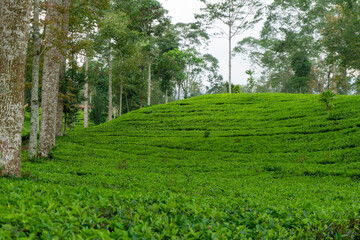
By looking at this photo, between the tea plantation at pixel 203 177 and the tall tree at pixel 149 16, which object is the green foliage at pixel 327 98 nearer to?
the tea plantation at pixel 203 177

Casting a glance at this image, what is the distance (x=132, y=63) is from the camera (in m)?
34.0

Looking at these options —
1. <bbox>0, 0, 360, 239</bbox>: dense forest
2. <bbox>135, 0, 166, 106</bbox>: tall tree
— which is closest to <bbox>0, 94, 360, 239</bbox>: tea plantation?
<bbox>0, 0, 360, 239</bbox>: dense forest

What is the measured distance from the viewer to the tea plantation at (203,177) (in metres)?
2.71

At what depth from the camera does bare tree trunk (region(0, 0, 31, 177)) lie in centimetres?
589

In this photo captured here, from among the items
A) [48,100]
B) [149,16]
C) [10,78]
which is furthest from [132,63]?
[10,78]

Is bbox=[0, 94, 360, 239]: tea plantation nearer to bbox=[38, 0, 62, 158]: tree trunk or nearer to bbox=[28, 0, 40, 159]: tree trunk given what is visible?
bbox=[38, 0, 62, 158]: tree trunk

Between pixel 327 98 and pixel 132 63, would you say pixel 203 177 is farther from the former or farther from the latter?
pixel 132 63

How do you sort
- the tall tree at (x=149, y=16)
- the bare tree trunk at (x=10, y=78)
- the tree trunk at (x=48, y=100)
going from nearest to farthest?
the bare tree trunk at (x=10, y=78) → the tree trunk at (x=48, y=100) → the tall tree at (x=149, y=16)

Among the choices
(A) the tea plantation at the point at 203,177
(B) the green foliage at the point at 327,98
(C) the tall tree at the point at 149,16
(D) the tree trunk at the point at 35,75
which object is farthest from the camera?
(C) the tall tree at the point at 149,16

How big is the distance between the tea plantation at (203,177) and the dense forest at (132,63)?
0.37 m

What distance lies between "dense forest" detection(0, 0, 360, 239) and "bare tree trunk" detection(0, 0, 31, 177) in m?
0.02

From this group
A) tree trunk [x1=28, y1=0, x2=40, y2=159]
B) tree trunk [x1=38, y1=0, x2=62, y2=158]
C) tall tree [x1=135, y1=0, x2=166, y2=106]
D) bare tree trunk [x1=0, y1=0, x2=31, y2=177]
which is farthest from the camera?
tall tree [x1=135, y1=0, x2=166, y2=106]

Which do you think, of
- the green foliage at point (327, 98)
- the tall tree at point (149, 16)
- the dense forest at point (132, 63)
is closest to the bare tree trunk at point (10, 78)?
the dense forest at point (132, 63)

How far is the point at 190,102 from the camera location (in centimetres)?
3019
